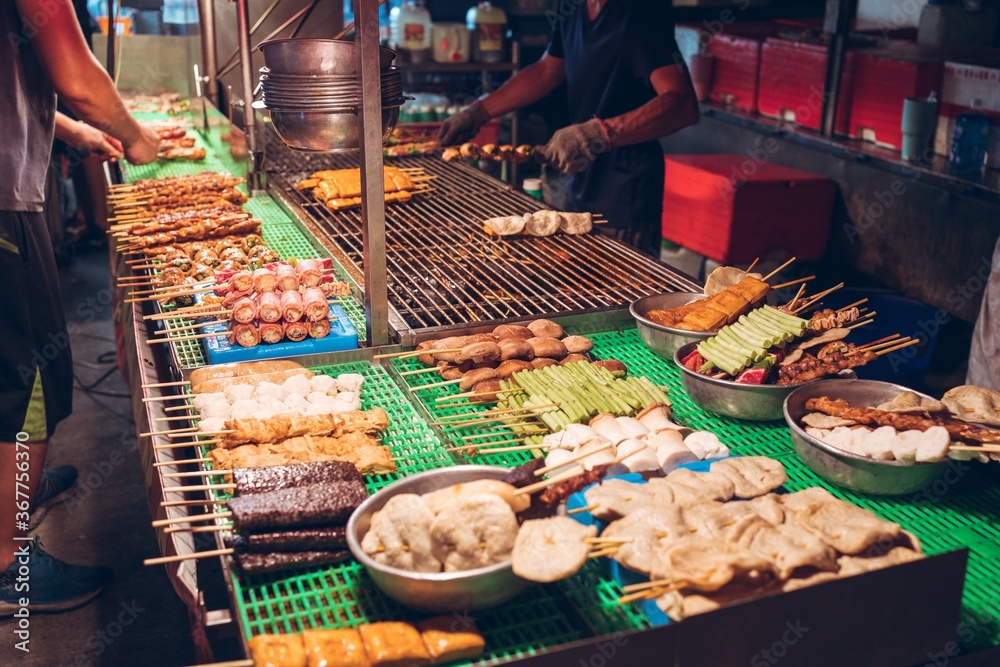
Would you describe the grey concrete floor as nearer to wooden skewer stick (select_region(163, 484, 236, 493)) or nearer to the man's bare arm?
wooden skewer stick (select_region(163, 484, 236, 493))

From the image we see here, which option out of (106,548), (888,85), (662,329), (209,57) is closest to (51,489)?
(106,548)

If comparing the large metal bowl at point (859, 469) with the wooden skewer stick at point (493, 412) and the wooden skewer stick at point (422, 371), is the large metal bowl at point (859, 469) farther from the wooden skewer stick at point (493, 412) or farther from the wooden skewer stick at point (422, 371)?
the wooden skewer stick at point (422, 371)

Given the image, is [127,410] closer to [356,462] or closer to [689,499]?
[356,462]

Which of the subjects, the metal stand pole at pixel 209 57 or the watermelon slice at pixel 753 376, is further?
the metal stand pole at pixel 209 57

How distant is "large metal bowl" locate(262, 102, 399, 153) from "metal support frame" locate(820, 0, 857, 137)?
502 cm

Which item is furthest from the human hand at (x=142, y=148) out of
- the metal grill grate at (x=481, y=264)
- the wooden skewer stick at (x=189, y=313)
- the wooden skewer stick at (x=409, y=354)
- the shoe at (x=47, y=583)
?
the wooden skewer stick at (x=409, y=354)

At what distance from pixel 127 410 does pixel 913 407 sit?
574cm

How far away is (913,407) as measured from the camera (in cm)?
267

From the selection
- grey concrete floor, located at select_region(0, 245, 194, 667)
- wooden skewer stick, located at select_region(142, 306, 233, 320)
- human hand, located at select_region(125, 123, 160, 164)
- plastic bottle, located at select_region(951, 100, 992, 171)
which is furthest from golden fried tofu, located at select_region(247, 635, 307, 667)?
plastic bottle, located at select_region(951, 100, 992, 171)

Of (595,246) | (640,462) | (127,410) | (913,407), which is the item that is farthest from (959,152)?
(127,410)

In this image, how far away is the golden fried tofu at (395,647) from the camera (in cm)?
188

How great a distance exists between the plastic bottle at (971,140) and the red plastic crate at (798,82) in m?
1.36

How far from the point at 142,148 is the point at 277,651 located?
3798mm

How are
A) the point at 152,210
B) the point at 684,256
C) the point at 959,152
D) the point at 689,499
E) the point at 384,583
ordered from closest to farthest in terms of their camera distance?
the point at 384,583 → the point at 689,499 → the point at 152,210 → the point at 959,152 → the point at 684,256
